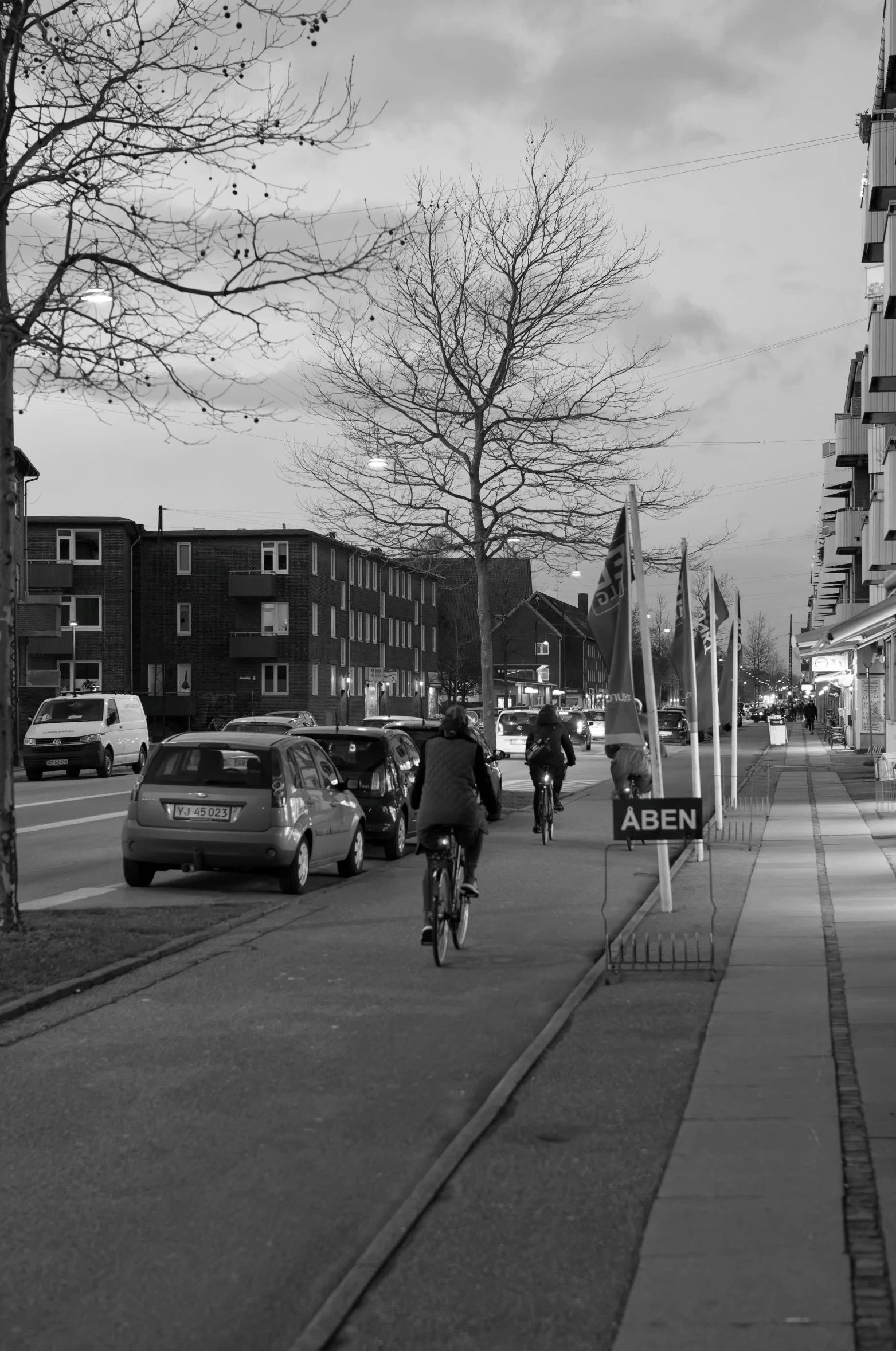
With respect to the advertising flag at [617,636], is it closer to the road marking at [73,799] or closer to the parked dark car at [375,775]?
the parked dark car at [375,775]

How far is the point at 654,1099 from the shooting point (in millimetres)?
7211

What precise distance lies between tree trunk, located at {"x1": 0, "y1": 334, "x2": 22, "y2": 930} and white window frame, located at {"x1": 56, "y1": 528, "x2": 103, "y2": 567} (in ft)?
214

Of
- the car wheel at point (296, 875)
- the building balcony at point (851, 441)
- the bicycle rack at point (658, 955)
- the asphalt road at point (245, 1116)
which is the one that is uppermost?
the building balcony at point (851, 441)

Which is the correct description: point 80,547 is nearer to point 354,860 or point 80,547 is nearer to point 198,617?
point 198,617

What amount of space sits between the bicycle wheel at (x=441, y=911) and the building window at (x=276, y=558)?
227 ft

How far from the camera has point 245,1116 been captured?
6965mm

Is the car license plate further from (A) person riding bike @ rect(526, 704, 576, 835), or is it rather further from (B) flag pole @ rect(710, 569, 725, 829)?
(B) flag pole @ rect(710, 569, 725, 829)

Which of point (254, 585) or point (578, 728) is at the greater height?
point (254, 585)

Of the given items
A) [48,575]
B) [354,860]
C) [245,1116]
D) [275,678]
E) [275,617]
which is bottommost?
[245,1116]

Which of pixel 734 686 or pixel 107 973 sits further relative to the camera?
pixel 734 686

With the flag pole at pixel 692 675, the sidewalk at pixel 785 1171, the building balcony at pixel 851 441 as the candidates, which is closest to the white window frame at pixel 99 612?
the building balcony at pixel 851 441

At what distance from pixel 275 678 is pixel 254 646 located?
2186mm

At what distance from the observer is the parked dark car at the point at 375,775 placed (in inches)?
798

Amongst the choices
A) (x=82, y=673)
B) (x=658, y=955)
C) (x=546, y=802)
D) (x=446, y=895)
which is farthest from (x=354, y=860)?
(x=82, y=673)
